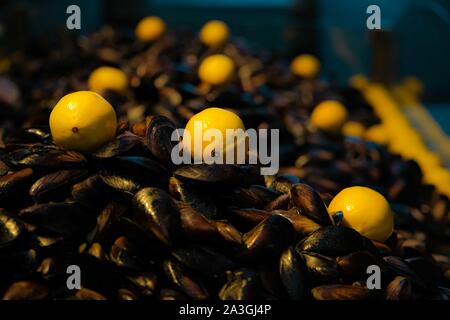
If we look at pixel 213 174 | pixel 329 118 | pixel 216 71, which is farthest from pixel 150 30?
pixel 213 174

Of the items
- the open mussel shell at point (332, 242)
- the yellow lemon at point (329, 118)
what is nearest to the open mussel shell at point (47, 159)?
the open mussel shell at point (332, 242)

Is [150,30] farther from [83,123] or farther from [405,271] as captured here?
[405,271]

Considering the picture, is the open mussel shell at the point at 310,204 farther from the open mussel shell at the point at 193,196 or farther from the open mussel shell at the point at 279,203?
the open mussel shell at the point at 193,196

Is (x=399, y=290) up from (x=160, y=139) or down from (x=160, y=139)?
down

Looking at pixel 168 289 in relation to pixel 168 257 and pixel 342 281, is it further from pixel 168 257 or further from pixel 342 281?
pixel 342 281

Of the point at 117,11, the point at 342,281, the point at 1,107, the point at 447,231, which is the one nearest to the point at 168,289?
the point at 342,281

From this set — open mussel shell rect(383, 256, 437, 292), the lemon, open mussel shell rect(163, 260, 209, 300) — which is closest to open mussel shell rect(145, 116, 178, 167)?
the lemon
